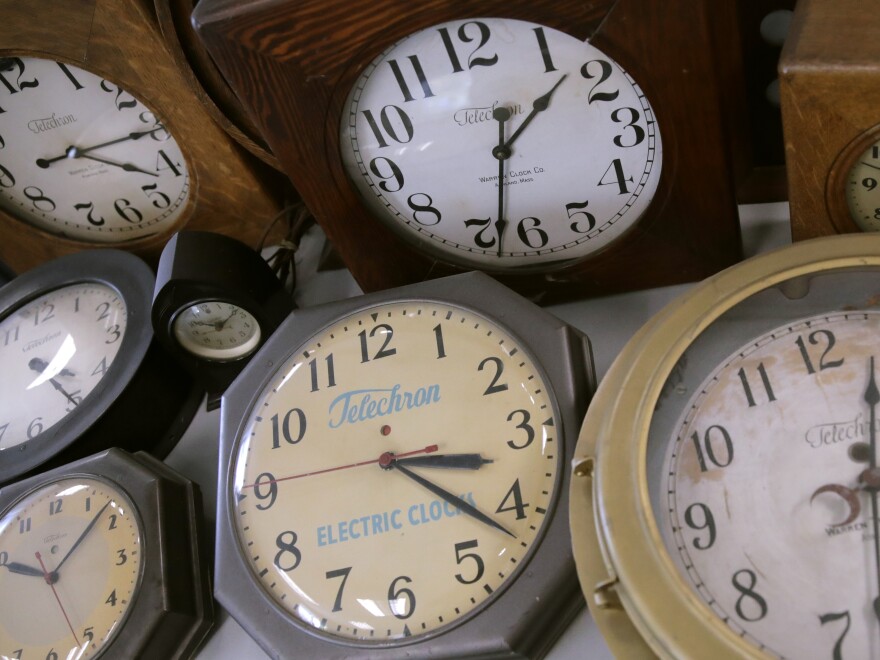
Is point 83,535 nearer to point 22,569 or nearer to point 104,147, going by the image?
point 22,569

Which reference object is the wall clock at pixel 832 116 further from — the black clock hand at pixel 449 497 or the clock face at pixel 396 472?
the black clock hand at pixel 449 497

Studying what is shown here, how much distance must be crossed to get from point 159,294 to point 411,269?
0.36 metres

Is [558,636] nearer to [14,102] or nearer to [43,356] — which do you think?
[43,356]

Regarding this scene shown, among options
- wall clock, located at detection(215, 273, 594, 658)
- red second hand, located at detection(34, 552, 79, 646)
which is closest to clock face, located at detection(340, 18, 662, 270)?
wall clock, located at detection(215, 273, 594, 658)

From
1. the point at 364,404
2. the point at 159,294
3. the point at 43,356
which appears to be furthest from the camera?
the point at 43,356

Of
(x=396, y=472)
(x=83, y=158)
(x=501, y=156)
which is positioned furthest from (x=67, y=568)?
(x=501, y=156)

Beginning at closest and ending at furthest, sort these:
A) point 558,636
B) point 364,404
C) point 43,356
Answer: point 558,636 → point 364,404 → point 43,356

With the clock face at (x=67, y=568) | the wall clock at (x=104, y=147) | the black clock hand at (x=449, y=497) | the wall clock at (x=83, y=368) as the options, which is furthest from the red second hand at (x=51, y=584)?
the wall clock at (x=104, y=147)

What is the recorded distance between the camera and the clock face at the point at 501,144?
3.95 ft

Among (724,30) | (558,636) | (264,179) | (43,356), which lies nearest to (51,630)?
(43,356)

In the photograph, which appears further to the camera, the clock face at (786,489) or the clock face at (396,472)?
the clock face at (396,472)

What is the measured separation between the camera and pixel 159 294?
143 cm

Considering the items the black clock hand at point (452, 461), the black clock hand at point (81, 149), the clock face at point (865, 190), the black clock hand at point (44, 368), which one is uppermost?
the black clock hand at point (81, 149)

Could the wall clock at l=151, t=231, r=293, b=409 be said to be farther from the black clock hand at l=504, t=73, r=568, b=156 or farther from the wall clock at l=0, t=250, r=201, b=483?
the black clock hand at l=504, t=73, r=568, b=156
